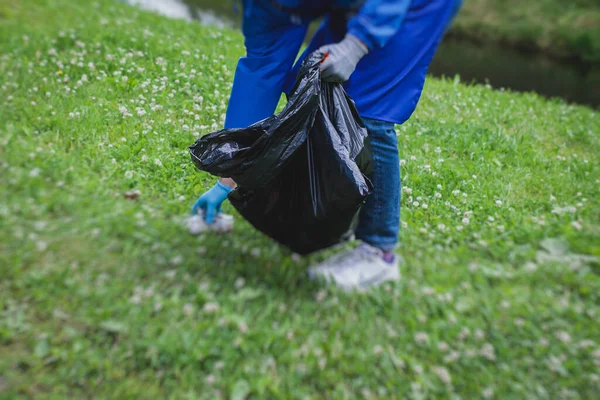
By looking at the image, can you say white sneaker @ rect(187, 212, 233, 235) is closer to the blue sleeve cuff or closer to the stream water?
the blue sleeve cuff

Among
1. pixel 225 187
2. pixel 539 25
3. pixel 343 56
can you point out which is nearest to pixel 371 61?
pixel 343 56

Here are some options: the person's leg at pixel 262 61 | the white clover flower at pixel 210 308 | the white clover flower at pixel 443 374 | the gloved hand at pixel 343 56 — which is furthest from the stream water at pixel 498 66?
the white clover flower at pixel 443 374

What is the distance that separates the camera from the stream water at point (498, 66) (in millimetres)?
9586

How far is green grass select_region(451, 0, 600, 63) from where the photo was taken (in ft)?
43.6

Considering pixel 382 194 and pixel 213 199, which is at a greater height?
pixel 382 194

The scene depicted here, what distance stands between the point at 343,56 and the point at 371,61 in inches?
9.4

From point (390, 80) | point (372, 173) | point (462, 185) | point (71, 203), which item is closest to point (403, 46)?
point (390, 80)

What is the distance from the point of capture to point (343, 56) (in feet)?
5.82

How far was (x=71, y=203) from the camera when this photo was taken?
2203 mm

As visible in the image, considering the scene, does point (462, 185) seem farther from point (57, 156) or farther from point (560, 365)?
point (57, 156)

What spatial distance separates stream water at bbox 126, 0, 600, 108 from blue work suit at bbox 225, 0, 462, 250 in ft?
23.7

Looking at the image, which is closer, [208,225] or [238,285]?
[238,285]

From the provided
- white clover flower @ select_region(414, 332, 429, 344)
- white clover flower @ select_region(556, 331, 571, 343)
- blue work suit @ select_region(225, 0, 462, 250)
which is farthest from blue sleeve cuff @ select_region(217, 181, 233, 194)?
white clover flower @ select_region(556, 331, 571, 343)

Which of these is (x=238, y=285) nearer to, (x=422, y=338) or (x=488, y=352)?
(x=422, y=338)
